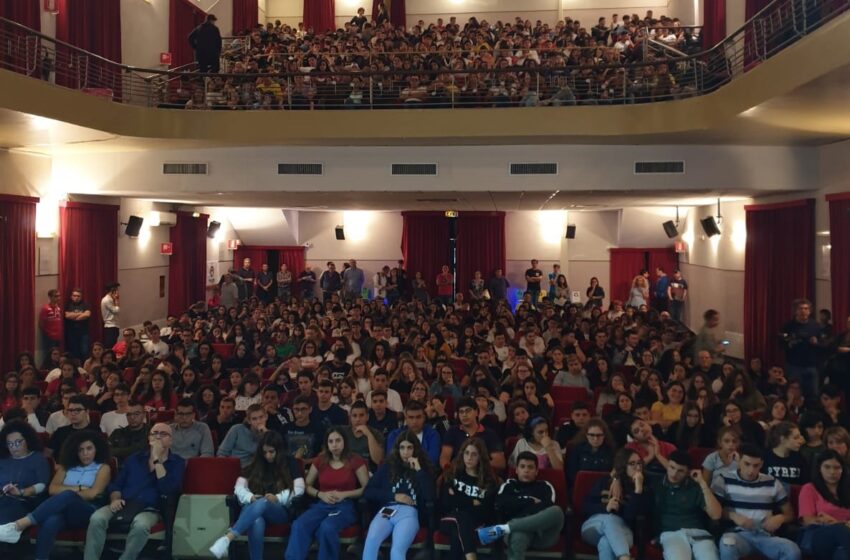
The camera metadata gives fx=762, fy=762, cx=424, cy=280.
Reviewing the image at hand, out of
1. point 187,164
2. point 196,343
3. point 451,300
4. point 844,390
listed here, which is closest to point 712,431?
point 844,390

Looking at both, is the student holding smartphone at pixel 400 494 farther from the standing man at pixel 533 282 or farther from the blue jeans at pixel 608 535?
the standing man at pixel 533 282

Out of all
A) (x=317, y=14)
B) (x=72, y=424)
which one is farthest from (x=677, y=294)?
(x=72, y=424)

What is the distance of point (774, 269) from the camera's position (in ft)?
35.2

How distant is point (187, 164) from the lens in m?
11.0

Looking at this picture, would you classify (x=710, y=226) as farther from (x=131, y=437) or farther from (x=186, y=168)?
(x=131, y=437)

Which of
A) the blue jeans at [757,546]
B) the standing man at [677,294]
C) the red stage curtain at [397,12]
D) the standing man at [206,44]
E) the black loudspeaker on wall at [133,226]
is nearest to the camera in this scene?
the blue jeans at [757,546]

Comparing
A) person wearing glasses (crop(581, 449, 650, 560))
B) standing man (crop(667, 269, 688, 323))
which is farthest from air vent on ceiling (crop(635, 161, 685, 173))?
person wearing glasses (crop(581, 449, 650, 560))

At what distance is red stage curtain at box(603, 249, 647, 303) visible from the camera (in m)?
17.7

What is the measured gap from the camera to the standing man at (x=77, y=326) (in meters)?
10.9

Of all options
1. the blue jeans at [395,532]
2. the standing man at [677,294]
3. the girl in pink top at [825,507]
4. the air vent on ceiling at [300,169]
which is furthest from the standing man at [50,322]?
the standing man at [677,294]

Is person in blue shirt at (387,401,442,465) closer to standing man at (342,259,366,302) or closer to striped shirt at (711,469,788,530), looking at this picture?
striped shirt at (711,469,788,530)

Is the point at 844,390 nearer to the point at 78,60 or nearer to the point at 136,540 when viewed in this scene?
the point at 136,540

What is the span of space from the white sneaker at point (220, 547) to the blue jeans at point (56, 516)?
0.90m

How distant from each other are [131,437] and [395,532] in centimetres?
237
